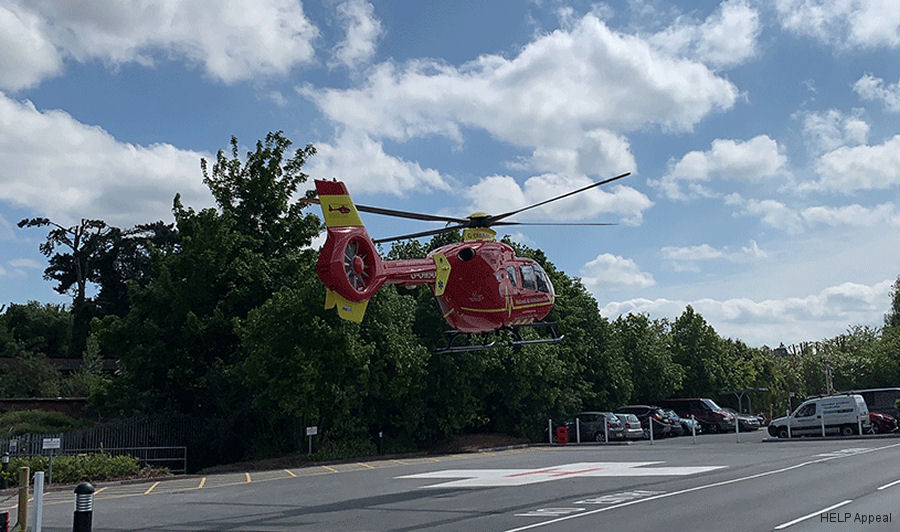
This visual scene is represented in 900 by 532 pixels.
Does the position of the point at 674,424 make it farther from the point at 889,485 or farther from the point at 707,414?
the point at 889,485

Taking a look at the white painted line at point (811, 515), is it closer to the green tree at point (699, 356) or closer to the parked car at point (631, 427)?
→ the parked car at point (631, 427)

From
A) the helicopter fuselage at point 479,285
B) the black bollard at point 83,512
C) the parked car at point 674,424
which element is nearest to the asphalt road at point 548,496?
the black bollard at point 83,512

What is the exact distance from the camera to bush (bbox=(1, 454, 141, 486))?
22228 millimetres

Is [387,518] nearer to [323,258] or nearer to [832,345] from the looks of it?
[323,258]

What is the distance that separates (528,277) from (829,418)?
19.5 m

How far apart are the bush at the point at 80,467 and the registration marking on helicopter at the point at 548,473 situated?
921 centimetres

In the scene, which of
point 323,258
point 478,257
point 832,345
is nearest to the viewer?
point 323,258

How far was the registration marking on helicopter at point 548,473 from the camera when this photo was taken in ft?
59.9

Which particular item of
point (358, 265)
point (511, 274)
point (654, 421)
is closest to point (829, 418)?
point (654, 421)

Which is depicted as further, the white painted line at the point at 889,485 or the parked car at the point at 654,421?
the parked car at the point at 654,421

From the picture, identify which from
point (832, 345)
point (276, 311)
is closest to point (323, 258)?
point (276, 311)

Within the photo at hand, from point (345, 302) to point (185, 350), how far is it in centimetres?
2127

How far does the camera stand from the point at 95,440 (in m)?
28.4

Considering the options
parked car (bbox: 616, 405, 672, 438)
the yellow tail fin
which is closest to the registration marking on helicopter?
the yellow tail fin
